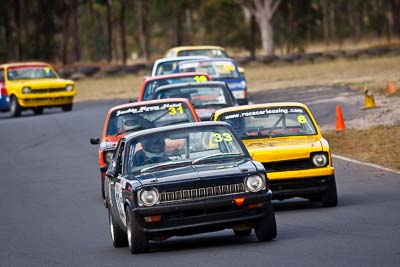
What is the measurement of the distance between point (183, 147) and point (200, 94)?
Answer: 1170cm

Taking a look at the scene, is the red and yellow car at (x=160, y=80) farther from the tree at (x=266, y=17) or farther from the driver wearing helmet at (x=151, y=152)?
the tree at (x=266, y=17)

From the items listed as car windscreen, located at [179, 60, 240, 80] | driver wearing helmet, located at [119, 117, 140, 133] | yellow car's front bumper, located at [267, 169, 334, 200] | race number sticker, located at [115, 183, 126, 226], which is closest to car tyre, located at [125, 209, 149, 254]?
race number sticker, located at [115, 183, 126, 226]

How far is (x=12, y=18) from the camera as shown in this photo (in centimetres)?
8319

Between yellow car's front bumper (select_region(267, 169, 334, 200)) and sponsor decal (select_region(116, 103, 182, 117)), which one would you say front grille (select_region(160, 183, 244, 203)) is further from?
sponsor decal (select_region(116, 103, 182, 117))

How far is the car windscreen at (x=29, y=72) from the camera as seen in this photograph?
4019 centimetres

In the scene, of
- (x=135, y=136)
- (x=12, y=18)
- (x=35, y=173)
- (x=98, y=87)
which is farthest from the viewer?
(x=12, y=18)

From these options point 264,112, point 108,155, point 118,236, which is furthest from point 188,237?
point 108,155

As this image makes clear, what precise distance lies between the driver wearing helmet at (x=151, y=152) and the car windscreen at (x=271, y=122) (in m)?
3.43

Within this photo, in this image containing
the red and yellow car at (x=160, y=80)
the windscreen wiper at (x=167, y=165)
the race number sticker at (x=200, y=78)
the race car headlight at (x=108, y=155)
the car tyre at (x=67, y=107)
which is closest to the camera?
the windscreen wiper at (x=167, y=165)

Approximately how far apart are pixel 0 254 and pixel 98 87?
149 feet

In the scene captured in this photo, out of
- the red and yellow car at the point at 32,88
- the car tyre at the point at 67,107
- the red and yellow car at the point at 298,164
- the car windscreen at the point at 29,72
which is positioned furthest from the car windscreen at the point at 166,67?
the red and yellow car at the point at 298,164

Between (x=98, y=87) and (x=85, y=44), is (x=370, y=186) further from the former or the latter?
(x=85, y=44)

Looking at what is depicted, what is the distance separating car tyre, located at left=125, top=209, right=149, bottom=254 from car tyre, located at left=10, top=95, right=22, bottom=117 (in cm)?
2894

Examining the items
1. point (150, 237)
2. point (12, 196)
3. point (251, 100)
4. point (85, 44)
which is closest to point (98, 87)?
point (251, 100)
